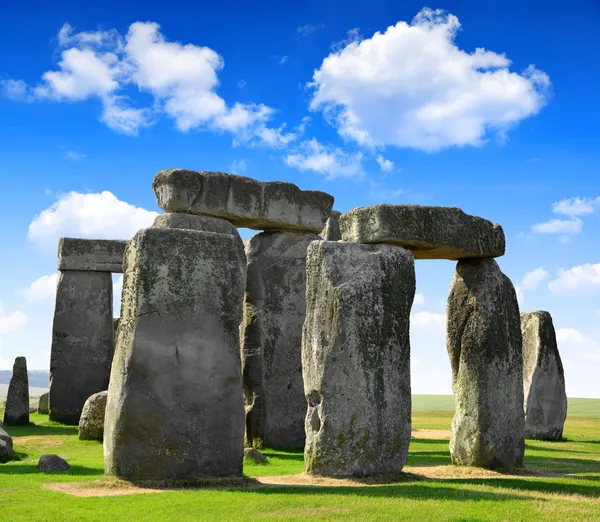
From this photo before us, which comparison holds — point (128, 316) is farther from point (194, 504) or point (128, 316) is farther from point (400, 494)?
point (400, 494)

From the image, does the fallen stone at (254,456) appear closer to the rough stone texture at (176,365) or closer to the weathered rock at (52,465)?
the weathered rock at (52,465)

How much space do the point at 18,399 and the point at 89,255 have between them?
4.38 meters

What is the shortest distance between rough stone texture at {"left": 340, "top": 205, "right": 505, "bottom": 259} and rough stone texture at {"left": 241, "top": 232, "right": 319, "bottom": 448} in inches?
216

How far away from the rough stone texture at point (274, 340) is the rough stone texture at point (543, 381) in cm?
717

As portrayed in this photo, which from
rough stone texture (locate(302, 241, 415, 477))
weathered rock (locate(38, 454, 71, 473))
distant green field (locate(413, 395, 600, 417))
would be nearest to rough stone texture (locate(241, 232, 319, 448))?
weathered rock (locate(38, 454, 71, 473))

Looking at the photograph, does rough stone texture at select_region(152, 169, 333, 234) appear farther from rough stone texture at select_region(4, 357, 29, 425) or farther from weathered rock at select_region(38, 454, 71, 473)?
rough stone texture at select_region(4, 357, 29, 425)

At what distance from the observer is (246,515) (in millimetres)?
9000

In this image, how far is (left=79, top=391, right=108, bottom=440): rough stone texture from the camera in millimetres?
18438

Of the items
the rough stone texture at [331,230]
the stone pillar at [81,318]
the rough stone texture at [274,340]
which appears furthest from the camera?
the stone pillar at [81,318]

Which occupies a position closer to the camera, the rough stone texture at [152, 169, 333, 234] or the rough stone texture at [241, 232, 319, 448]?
the rough stone texture at [152, 169, 333, 234]

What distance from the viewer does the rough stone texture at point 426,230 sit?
1212 cm

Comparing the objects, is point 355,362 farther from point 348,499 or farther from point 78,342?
point 78,342

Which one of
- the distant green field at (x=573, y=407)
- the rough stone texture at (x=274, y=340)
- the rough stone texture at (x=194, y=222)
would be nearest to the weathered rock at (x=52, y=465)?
the rough stone texture at (x=274, y=340)

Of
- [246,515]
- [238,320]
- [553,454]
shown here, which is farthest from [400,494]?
[553,454]
